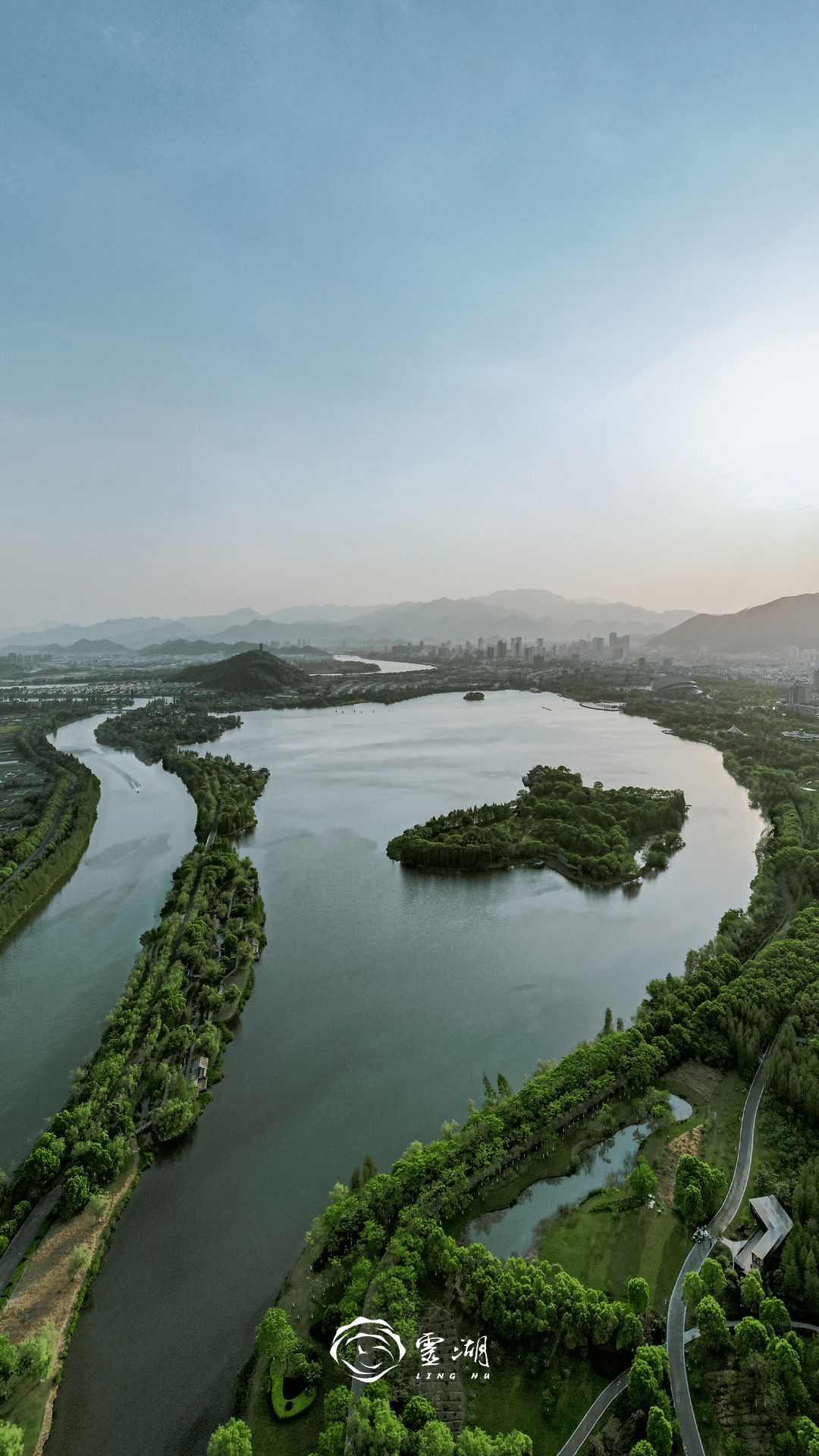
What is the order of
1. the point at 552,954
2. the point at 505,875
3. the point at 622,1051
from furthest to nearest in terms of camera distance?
the point at 505,875, the point at 552,954, the point at 622,1051

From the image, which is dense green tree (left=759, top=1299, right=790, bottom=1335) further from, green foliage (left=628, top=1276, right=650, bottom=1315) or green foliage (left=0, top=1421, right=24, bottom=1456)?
green foliage (left=0, top=1421, right=24, bottom=1456)

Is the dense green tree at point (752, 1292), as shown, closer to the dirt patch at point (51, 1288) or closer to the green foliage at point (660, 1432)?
the green foliage at point (660, 1432)

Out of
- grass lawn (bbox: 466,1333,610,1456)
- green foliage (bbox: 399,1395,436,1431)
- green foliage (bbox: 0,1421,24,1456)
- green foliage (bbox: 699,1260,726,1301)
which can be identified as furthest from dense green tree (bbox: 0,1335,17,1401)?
green foliage (bbox: 699,1260,726,1301)

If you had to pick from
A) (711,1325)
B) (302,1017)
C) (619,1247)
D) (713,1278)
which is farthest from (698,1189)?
(302,1017)

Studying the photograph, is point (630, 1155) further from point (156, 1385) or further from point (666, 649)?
point (666, 649)

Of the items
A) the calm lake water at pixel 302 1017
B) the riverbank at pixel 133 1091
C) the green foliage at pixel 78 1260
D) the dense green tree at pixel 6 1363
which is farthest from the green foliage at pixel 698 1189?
the dense green tree at pixel 6 1363

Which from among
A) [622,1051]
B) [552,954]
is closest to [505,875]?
[552,954]
